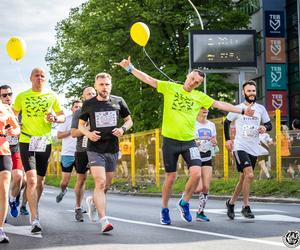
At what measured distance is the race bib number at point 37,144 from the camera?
9188 mm

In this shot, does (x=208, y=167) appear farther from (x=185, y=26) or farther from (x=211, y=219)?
(x=185, y=26)

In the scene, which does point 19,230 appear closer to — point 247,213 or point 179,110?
point 179,110

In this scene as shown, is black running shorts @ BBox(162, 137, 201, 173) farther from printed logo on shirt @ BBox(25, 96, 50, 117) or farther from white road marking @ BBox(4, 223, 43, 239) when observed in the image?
white road marking @ BBox(4, 223, 43, 239)

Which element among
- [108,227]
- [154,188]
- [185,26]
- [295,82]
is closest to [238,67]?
[154,188]

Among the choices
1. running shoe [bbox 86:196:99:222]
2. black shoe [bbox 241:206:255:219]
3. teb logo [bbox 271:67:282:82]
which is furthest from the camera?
teb logo [bbox 271:67:282:82]

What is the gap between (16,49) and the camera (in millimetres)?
10984


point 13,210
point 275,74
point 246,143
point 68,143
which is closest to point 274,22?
point 275,74

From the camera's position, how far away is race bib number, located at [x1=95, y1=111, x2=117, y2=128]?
360 inches

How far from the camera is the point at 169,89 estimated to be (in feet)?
32.5

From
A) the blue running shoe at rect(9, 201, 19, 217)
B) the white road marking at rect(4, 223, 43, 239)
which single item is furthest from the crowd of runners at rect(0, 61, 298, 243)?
the blue running shoe at rect(9, 201, 19, 217)

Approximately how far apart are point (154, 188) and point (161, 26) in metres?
13.1

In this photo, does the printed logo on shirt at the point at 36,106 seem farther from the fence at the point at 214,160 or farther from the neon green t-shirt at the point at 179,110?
the fence at the point at 214,160

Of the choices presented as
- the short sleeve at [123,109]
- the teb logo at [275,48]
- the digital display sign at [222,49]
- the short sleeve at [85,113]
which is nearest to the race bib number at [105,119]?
the short sleeve at [85,113]

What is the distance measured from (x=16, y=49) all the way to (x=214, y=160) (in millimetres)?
12189
